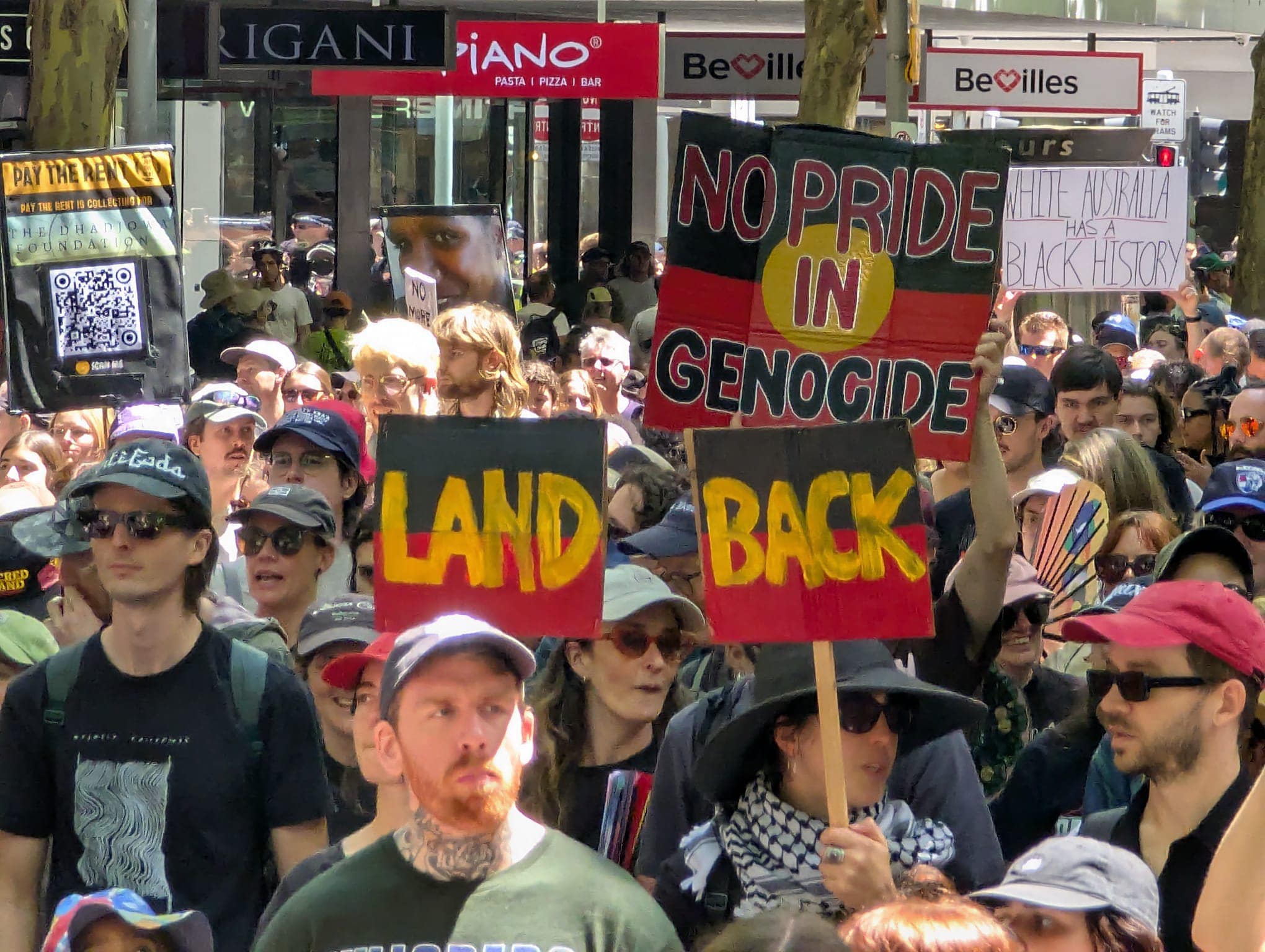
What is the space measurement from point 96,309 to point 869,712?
14.2ft

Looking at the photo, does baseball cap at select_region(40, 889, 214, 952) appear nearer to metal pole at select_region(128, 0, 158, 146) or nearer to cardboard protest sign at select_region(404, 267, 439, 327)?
metal pole at select_region(128, 0, 158, 146)

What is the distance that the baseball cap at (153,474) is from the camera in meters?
4.55

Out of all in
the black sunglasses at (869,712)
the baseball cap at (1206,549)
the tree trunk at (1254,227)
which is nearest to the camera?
the black sunglasses at (869,712)

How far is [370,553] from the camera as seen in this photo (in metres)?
5.89

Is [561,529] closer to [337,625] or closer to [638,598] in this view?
[638,598]

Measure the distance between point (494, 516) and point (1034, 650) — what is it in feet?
5.35

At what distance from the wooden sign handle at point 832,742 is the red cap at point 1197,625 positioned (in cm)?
57

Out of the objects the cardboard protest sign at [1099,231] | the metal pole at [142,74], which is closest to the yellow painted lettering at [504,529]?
the metal pole at [142,74]

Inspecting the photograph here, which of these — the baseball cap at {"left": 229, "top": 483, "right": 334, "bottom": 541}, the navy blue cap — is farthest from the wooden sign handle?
the navy blue cap

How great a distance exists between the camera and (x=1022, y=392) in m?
7.66

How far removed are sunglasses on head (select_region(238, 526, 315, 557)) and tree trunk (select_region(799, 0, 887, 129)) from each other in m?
8.69

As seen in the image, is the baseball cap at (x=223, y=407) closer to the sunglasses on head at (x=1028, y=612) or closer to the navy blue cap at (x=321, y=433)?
the navy blue cap at (x=321, y=433)

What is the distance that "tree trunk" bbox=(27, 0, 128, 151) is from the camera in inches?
347

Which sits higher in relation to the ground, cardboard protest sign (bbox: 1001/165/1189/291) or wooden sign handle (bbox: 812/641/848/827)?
cardboard protest sign (bbox: 1001/165/1189/291)
